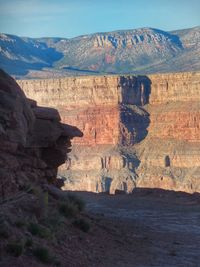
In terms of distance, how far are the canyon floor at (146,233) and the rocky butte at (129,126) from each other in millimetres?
66348

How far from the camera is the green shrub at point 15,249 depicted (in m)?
11.6

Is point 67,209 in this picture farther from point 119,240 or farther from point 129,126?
point 129,126

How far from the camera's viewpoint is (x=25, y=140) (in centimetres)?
1556

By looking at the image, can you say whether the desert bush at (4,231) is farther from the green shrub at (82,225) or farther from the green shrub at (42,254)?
the green shrub at (82,225)

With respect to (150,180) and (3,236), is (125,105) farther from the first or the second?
(3,236)

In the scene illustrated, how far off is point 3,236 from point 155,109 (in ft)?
310

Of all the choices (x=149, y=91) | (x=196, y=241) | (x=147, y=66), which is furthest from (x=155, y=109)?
(x=196, y=241)

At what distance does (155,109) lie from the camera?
10612cm

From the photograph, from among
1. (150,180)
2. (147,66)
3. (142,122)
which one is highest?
(147,66)

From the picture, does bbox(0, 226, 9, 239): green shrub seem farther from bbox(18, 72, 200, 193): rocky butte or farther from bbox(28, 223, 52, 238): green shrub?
bbox(18, 72, 200, 193): rocky butte

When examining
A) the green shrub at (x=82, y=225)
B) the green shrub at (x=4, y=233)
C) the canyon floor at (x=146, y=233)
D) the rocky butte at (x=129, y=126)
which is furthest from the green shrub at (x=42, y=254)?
the rocky butte at (x=129, y=126)

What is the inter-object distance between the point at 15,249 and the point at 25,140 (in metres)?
4.21

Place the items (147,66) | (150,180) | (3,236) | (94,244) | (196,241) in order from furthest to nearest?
(147,66) → (150,180) → (196,241) → (94,244) → (3,236)

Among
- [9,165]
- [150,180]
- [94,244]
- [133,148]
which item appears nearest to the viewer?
[94,244]
